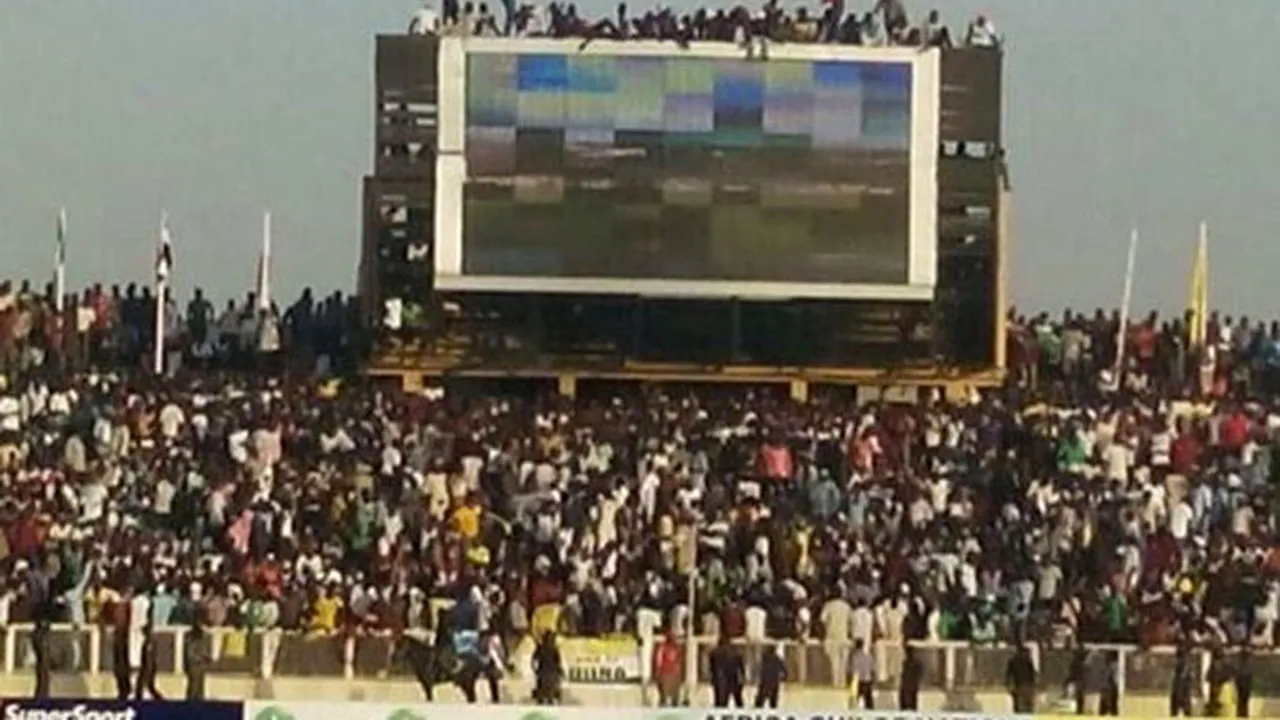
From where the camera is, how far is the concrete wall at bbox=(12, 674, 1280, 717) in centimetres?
3094

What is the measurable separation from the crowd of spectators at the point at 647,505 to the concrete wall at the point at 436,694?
68cm

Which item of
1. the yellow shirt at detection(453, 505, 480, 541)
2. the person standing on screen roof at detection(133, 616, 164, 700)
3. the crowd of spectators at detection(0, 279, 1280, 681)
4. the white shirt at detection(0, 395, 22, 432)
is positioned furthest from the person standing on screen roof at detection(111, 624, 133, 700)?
Result: the white shirt at detection(0, 395, 22, 432)

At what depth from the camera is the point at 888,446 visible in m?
38.2

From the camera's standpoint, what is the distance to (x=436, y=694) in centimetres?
3116

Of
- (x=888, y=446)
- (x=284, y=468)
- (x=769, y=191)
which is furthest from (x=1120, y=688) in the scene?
(x=769, y=191)

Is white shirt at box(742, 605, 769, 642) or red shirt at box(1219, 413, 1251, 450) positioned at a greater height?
red shirt at box(1219, 413, 1251, 450)

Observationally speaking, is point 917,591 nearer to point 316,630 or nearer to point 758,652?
point 758,652

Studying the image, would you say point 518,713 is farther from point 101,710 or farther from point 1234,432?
point 1234,432

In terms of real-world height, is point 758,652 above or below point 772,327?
below

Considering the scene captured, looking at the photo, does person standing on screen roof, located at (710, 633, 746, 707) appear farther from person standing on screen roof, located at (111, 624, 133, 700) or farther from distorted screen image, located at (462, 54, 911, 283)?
distorted screen image, located at (462, 54, 911, 283)

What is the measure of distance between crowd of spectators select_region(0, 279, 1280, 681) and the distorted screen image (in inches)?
125

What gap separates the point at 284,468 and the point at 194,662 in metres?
6.24

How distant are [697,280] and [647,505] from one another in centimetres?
1034

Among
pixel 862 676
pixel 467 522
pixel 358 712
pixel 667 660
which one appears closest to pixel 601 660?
pixel 667 660
